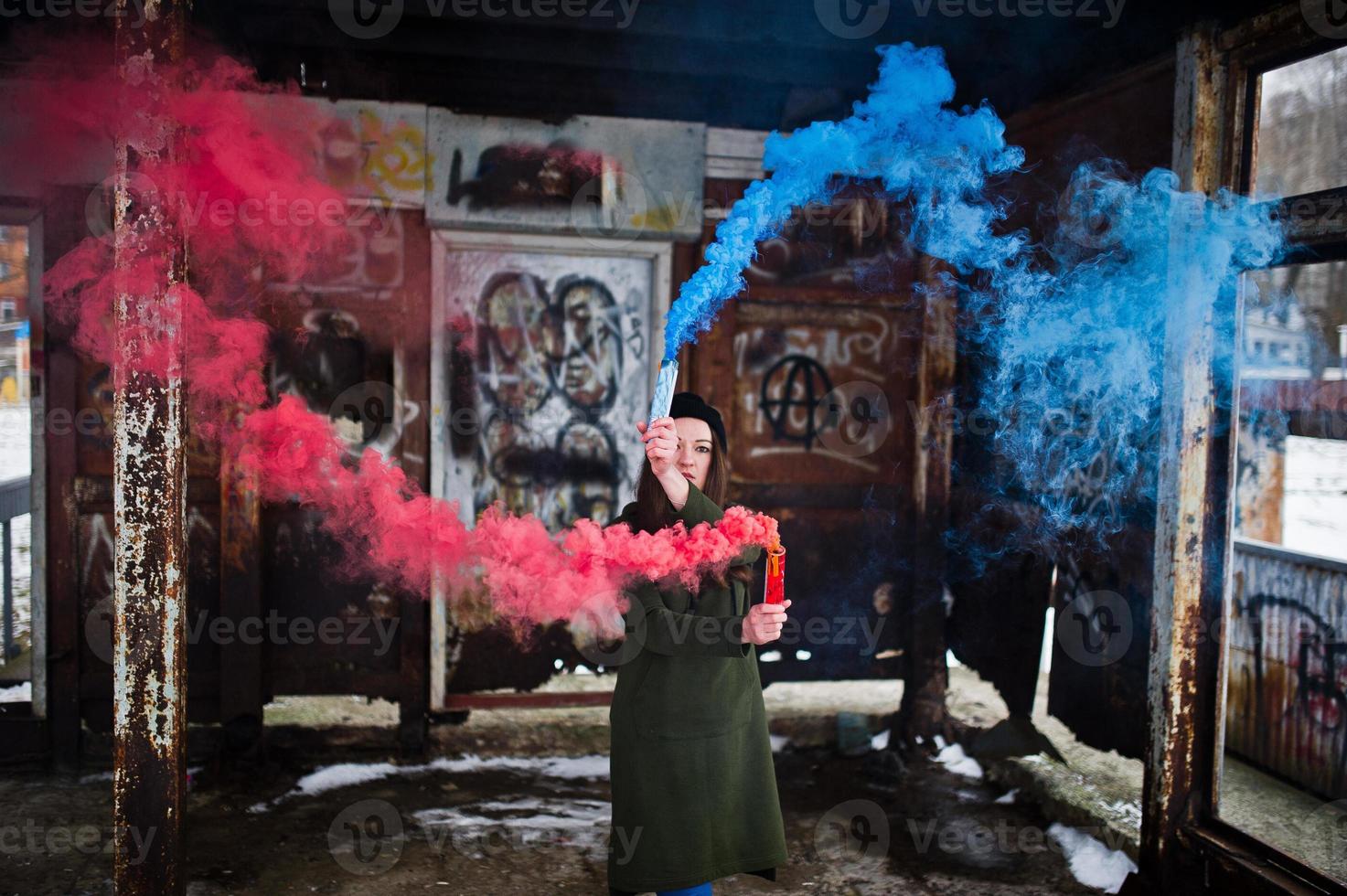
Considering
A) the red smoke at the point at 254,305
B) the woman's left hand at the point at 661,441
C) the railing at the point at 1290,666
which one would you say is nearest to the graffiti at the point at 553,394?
the red smoke at the point at 254,305

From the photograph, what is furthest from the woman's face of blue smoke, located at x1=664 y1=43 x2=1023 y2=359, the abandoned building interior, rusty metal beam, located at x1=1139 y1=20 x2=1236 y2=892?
rusty metal beam, located at x1=1139 y1=20 x2=1236 y2=892

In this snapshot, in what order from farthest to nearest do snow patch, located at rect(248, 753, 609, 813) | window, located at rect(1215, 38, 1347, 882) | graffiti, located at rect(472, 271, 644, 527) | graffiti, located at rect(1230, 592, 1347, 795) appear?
graffiti, located at rect(472, 271, 644, 527)
snow patch, located at rect(248, 753, 609, 813)
graffiti, located at rect(1230, 592, 1347, 795)
window, located at rect(1215, 38, 1347, 882)

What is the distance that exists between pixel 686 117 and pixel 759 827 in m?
4.32

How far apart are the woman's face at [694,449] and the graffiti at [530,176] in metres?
2.82

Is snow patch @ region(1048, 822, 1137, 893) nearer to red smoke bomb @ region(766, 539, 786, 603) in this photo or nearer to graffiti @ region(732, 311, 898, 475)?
graffiti @ region(732, 311, 898, 475)

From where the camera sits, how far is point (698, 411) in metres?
3.42

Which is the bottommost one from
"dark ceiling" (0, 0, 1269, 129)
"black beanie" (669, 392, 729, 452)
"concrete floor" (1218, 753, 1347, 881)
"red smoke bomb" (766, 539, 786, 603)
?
"concrete floor" (1218, 753, 1347, 881)

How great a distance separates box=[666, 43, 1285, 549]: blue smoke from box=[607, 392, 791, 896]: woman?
629 millimetres

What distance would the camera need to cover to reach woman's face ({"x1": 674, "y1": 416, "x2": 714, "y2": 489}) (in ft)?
11.0

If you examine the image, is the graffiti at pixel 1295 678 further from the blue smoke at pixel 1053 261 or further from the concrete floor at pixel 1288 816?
the blue smoke at pixel 1053 261

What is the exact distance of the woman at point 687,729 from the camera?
3.03 metres

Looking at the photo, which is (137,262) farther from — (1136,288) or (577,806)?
(1136,288)

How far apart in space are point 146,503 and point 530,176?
317 centimetres

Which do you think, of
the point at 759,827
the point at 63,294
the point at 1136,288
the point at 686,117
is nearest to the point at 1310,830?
the point at 1136,288
